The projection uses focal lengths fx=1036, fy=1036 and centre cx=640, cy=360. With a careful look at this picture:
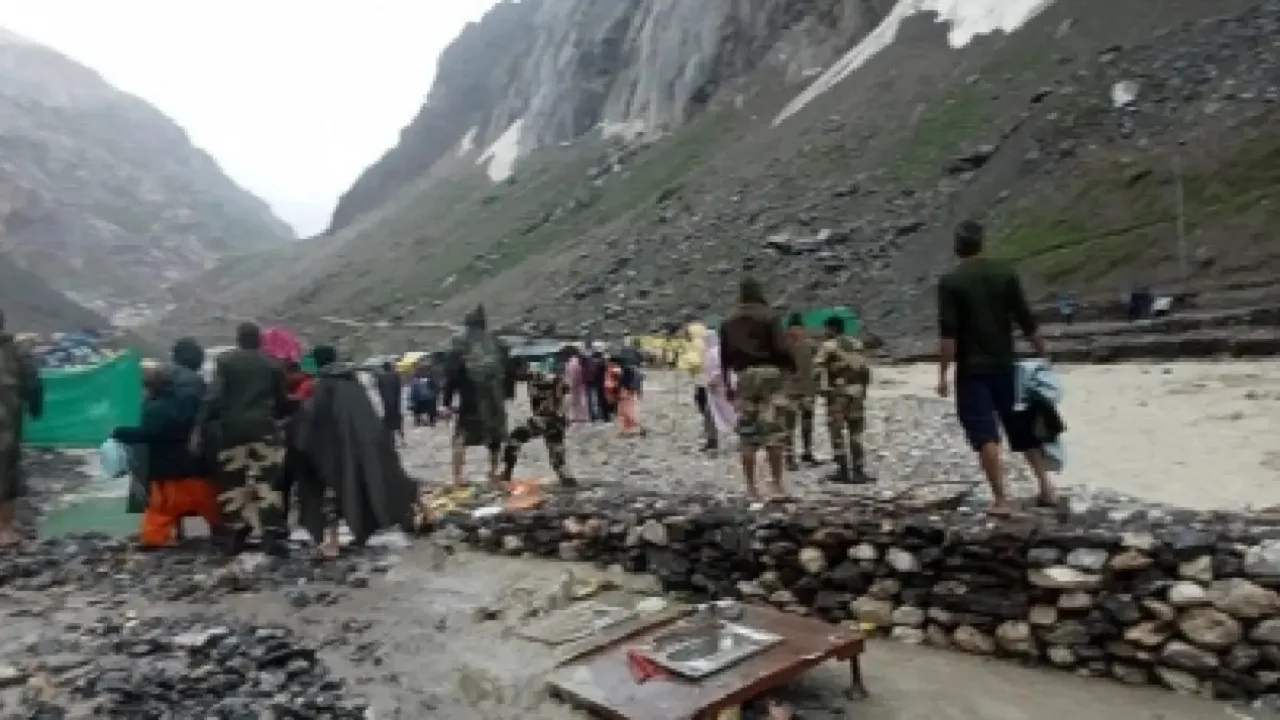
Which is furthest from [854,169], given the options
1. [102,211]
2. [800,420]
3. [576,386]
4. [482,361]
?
[102,211]

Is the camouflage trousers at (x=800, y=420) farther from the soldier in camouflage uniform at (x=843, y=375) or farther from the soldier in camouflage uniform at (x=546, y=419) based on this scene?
the soldier in camouflage uniform at (x=546, y=419)

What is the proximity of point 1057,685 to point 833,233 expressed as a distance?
3319 centimetres

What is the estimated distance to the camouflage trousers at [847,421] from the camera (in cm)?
1160

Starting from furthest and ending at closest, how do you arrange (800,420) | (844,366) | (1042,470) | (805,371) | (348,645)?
(800,420) → (844,366) → (805,371) → (348,645) → (1042,470)

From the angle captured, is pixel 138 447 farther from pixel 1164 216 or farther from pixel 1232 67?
pixel 1232 67

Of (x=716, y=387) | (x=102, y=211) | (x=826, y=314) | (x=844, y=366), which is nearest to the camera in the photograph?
(x=844, y=366)

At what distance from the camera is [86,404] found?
1814cm

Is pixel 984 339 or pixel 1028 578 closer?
pixel 1028 578

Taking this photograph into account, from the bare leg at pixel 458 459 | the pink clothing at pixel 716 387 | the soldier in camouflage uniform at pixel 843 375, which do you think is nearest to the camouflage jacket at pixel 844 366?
the soldier in camouflage uniform at pixel 843 375

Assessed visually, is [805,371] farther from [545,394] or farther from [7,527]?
[7,527]

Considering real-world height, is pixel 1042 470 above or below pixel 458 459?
above

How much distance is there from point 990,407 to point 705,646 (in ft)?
7.71

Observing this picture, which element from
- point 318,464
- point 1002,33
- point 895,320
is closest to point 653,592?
point 318,464

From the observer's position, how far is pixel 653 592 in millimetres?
7719
